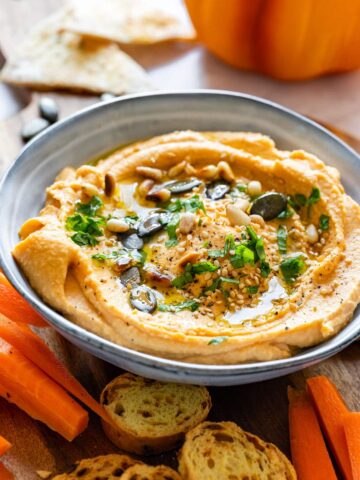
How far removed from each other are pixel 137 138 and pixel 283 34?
1837 millimetres

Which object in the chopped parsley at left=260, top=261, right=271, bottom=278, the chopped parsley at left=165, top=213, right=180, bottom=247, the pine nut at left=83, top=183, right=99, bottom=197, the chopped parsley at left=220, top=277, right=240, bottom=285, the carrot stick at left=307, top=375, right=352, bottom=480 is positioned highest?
the pine nut at left=83, top=183, right=99, bottom=197

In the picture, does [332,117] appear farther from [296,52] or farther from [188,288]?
[188,288]

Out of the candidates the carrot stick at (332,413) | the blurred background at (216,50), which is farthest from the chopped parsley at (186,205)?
the blurred background at (216,50)

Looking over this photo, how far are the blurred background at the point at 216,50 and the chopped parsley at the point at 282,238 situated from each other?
6.50 feet

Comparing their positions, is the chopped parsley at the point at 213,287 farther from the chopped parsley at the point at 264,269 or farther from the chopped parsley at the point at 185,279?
the chopped parsley at the point at 264,269

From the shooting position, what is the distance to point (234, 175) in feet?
14.7

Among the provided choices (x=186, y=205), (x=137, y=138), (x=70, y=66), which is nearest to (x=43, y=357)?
(x=186, y=205)

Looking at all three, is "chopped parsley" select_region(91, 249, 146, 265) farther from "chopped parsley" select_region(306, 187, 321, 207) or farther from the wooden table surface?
"chopped parsley" select_region(306, 187, 321, 207)

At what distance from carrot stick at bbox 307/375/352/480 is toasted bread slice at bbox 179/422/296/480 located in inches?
13.0

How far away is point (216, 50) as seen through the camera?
6.25 meters

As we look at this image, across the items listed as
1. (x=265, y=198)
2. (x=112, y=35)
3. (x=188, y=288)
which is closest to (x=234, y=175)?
(x=265, y=198)

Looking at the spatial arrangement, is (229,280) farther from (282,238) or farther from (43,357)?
(43,357)

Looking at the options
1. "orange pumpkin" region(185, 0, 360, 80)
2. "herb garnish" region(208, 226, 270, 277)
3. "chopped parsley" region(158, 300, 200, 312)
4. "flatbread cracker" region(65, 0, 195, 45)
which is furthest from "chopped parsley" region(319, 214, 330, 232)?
"flatbread cracker" region(65, 0, 195, 45)

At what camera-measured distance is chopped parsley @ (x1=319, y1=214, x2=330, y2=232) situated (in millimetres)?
4180
